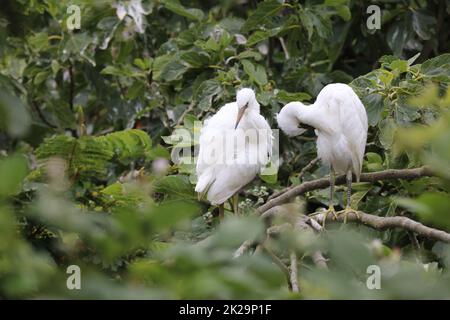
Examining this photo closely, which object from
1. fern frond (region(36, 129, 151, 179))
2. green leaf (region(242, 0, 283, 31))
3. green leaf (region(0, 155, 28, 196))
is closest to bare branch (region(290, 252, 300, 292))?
fern frond (region(36, 129, 151, 179))

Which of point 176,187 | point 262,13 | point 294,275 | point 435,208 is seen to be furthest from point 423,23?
point 435,208

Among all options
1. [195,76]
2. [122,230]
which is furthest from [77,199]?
[122,230]

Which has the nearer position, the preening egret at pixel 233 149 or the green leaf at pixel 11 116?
the green leaf at pixel 11 116

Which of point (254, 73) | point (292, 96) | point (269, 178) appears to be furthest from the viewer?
point (254, 73)

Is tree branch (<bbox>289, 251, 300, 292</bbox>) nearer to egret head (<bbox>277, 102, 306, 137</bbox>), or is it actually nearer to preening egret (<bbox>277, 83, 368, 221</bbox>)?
preening egret (<bbox>277, 83, 368, 221</bbox>)

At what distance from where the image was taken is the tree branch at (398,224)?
7.50 ft

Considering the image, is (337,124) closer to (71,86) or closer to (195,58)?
(195,58)

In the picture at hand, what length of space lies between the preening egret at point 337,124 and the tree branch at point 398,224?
284 mm

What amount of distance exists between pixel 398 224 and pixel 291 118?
1017 millimetres

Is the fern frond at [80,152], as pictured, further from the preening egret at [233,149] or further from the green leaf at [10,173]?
the green leaf at [10,173]

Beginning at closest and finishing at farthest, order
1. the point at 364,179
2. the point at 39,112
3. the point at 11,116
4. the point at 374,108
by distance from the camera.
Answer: the point at 11,116
the point at 364,179
the point at 374,108
the point at 39,112

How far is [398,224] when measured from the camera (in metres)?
2.51

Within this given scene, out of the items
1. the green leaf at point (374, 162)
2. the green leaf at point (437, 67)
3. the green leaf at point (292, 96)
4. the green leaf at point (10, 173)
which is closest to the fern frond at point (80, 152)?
the green leaf at point (292, 96)
